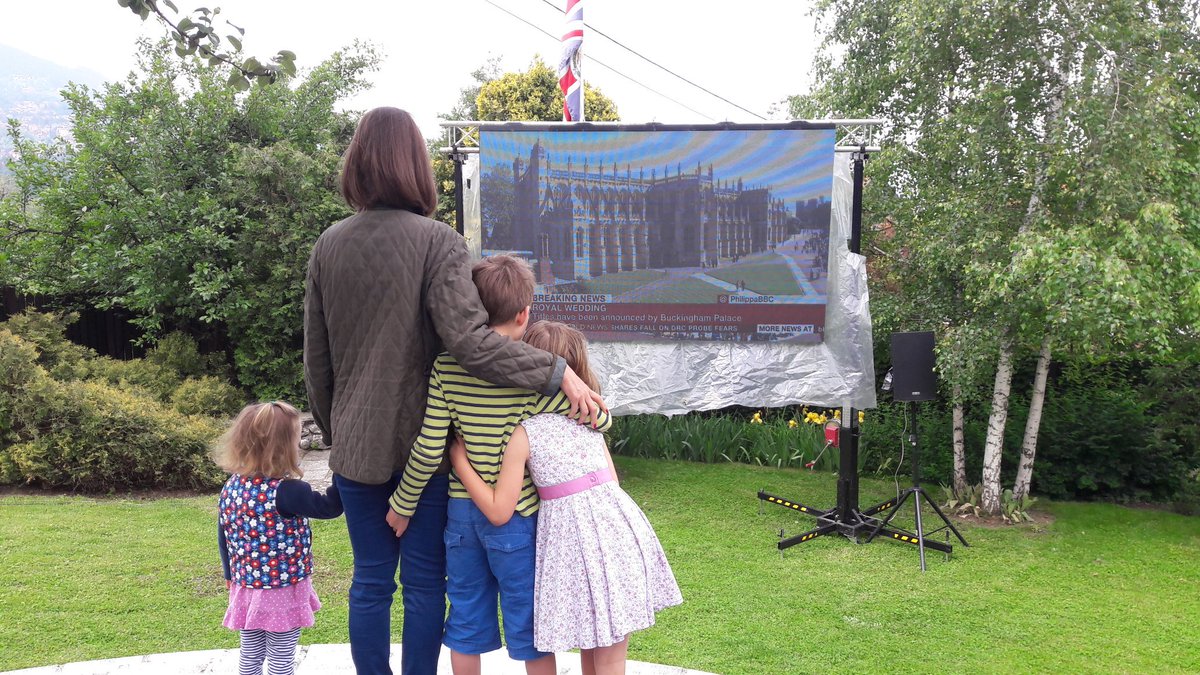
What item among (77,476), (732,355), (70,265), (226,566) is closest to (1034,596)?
(732,355)

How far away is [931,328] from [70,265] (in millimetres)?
7818

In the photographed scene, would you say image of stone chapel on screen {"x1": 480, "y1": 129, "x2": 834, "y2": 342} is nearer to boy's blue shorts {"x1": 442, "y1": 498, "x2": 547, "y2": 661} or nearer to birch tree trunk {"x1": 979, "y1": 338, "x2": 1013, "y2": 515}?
birch tree trunk {"x1": 979, "y1": 338, "x2": 1013, "y2": 515}

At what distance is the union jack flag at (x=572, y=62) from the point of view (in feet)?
18.4

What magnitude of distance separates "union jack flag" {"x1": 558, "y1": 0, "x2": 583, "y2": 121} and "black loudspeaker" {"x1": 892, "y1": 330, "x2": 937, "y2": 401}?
8.51ft

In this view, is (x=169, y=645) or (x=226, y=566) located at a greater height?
(x=226, y=566)

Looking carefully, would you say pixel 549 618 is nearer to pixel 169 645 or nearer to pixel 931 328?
pixel 169 645

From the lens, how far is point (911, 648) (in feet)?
12.2

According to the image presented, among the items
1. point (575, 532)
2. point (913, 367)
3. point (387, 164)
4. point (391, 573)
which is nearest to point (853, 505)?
point (913, 367)

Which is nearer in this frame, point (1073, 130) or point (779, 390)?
point (1073, 130)

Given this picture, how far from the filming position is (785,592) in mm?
4426

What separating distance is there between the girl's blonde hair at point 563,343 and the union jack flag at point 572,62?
12.1 ft

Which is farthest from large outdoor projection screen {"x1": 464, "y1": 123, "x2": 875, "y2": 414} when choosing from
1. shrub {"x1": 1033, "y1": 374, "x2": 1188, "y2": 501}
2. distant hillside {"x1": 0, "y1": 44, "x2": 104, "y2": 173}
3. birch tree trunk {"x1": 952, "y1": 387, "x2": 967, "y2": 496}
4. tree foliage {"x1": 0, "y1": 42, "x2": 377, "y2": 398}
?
distant hillside {"x1": 0, "y1": 44, "x2": 104, "y2": 173}

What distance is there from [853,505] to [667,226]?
2.20m

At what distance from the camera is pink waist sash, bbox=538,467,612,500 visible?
2229 mm
